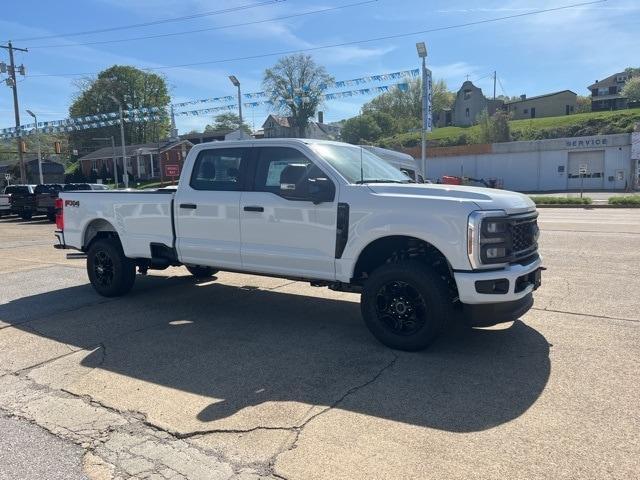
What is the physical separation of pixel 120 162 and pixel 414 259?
69.7 meters

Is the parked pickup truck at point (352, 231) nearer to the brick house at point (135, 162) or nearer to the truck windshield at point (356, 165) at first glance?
the truck windshield at point (356, 165)

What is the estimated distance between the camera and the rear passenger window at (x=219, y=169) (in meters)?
6.04

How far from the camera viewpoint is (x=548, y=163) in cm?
4288

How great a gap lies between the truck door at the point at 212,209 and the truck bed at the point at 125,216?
26cm

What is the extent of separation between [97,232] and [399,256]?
4.63 metres

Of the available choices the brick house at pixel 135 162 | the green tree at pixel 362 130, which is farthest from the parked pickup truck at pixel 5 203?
the green tree at pixel 362 130

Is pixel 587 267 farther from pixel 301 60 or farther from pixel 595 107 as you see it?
pixel 595 107

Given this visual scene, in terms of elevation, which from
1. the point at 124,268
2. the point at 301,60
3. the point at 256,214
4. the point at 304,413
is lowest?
the point at 304,413

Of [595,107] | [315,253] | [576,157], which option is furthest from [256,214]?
[595,107]

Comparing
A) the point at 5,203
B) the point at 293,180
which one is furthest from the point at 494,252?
the point at 5,203

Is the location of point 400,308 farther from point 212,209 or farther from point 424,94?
point 424,94

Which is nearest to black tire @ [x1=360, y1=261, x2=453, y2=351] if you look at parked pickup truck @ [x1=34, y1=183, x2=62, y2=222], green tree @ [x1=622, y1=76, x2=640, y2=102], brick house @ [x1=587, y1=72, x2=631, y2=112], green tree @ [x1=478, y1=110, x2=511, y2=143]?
parked pickup truck @ [x1=34, y1=183, x2=62, y2=222]

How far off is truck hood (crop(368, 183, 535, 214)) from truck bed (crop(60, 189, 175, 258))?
114 inches

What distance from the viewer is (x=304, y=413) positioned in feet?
12.4
